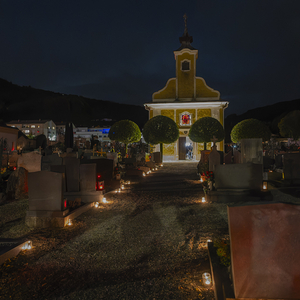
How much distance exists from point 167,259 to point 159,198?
4.05 m

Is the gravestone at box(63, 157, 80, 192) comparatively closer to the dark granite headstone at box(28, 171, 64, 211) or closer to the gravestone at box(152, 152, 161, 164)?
the dark granite headstone at box(28, 171, 64, 211)

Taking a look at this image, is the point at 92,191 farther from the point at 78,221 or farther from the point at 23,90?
the point at 23,90

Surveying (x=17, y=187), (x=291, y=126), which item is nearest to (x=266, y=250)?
(x=17, y=187)

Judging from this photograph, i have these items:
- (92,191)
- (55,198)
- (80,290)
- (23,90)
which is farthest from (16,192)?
(23,90)

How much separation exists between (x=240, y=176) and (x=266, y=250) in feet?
15.6

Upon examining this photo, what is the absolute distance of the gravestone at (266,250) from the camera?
7.31 ft

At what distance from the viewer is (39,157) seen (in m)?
9.31

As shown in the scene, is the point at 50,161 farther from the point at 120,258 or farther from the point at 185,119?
the point at 185,119

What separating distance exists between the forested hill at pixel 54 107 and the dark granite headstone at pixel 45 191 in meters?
97.8

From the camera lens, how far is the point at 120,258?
3.49 meters

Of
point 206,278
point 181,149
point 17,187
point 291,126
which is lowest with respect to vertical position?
point 206,278

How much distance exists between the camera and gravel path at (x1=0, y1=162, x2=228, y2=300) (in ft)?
8.83

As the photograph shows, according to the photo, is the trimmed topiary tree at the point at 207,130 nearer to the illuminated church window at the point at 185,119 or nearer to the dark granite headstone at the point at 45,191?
the illuminated church window at the point at 185,119

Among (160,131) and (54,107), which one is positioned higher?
(54,107)
